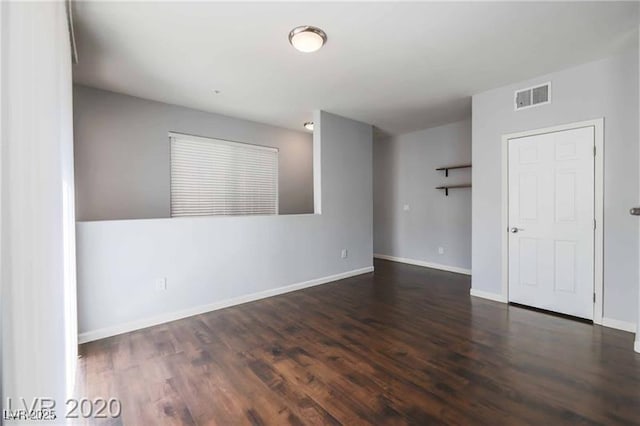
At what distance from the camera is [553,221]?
11.0ft

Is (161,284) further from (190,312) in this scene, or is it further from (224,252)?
(224,252)

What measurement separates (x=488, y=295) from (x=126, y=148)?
16.8 ft

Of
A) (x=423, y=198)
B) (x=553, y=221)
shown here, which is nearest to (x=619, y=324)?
(x=553, y=221)

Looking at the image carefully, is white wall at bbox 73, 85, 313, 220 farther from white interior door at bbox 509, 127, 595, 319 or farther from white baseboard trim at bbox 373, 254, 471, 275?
white interior door at bbox 509, 127, 595, 319

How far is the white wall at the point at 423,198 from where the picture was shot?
17.5ft

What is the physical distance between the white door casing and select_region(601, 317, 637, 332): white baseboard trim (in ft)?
0.23

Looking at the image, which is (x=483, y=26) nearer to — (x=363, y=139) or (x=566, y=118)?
(x=566, y=118)

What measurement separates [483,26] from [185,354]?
12.0ft

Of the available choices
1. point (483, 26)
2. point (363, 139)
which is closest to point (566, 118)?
point (483, 26)

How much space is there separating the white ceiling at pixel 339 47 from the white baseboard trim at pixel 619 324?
8.59ft

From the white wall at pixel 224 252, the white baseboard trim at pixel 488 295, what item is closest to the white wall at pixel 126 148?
the white wall at pixel 224 252

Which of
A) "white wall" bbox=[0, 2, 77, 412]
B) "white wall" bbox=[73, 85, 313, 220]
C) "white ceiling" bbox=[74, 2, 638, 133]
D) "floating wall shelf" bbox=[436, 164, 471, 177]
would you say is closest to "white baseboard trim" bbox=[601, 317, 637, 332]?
"white ceiling" bbox=[74, 2, 638, 133]

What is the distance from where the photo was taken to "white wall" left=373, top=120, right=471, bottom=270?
534 cm

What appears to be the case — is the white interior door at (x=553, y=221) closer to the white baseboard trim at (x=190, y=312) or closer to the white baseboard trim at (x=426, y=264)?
the white baseboard trim at (x=426, y=264)
